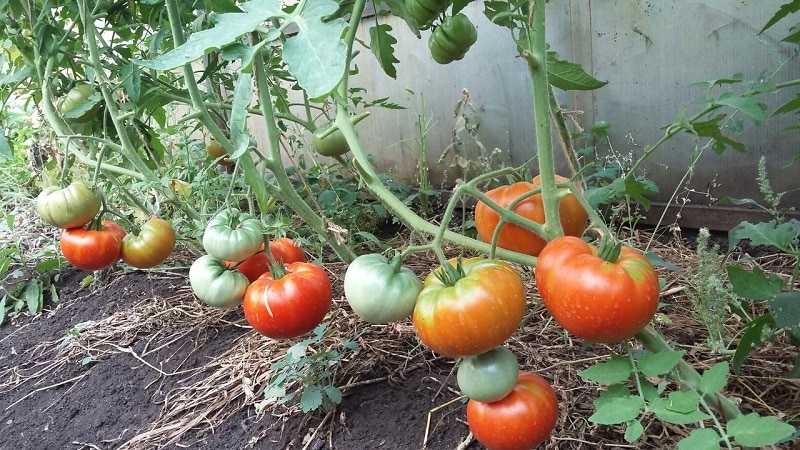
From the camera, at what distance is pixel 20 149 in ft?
12.8

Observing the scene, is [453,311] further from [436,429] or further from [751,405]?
[751,405]

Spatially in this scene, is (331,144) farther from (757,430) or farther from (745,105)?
(757,430)

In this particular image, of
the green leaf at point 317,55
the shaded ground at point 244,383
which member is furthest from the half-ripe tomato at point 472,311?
the shaded ground at point 244,383

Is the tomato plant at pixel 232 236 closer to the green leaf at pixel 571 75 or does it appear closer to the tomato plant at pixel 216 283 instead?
the tomato plant at pixel 216 283

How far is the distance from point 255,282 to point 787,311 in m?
0.88

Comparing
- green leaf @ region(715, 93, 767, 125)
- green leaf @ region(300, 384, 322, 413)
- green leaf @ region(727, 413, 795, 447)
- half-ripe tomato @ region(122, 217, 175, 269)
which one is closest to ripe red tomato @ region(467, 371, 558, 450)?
green leaf @ region(727, 413, 795, 447)

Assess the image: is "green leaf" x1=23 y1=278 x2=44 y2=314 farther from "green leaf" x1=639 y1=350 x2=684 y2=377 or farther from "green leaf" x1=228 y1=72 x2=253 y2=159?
"green leaf" x1=639 y1=350 x2=684 y2=377

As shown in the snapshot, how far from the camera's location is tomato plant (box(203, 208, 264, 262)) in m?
0.97

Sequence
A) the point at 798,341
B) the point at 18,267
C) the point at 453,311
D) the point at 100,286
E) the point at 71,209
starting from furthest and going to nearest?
1. the point at 18,267
2. the point at 100,286
3. the point at 71,209
4. the point at 798,341
5. the point at 453,311

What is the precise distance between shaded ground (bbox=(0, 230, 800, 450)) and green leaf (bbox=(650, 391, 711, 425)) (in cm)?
35

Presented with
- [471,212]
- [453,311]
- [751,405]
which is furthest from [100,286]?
[751,405]

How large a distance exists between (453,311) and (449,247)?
127 cm

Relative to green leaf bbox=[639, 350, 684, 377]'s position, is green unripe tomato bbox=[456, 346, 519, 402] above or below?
below

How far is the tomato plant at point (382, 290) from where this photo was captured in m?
0.76
